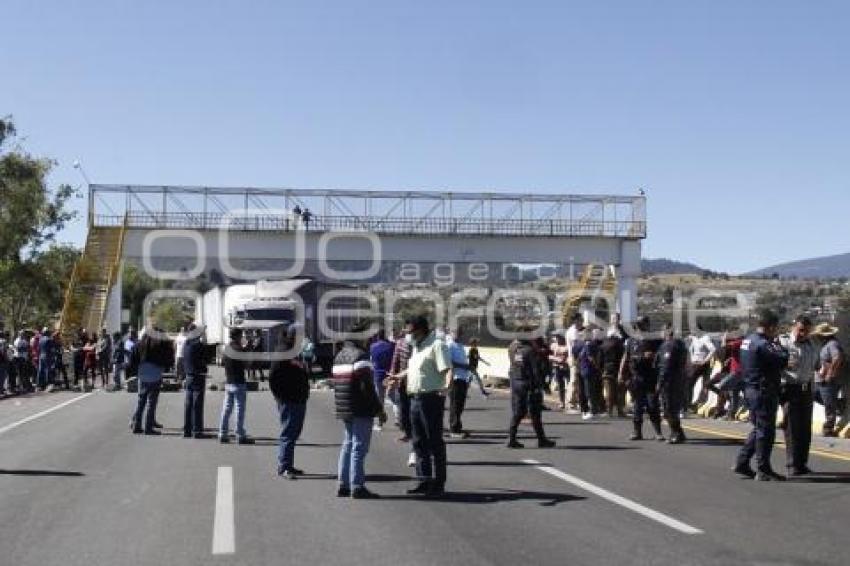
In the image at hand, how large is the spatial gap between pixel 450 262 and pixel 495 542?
44.2 m

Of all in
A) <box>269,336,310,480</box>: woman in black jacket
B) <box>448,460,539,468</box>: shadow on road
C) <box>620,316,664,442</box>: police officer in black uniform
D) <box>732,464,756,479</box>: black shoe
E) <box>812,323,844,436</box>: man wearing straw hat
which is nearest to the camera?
<box>269,336,310,480</box>: woman in black jacket

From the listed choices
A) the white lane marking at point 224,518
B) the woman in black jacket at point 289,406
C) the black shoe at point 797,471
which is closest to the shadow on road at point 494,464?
the woman in black jacket at point 289,406

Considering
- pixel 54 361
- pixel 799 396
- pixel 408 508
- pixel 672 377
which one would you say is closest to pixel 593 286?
pixel 54 361

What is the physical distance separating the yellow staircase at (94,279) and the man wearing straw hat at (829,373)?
3517 cm

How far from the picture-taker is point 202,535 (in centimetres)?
902

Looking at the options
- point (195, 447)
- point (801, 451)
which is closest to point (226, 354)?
point (195, 447)

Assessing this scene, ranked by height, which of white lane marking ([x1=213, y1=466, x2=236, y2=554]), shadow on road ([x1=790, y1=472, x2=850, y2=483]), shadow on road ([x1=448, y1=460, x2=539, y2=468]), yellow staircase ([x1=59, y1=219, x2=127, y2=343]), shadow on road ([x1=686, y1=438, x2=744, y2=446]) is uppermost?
yellow staircase ([x1=59, y1=219, x2=127, y2=343])

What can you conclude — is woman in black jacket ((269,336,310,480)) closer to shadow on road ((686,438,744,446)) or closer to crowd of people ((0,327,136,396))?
shadow on road ((686,438,744,446))

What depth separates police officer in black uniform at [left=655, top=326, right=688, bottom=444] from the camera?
52.7 feet

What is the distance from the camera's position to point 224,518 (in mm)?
9758

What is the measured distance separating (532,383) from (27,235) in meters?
31.2

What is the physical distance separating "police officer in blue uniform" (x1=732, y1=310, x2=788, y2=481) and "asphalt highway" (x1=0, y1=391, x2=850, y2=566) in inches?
14.5

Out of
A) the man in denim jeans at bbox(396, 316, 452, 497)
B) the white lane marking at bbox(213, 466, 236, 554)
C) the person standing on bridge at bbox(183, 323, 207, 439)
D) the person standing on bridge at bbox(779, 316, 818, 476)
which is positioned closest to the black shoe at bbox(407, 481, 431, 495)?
the man in denim jeans at bbox(396, 316, 452, 497)

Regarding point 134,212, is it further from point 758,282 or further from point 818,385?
point 758,282
